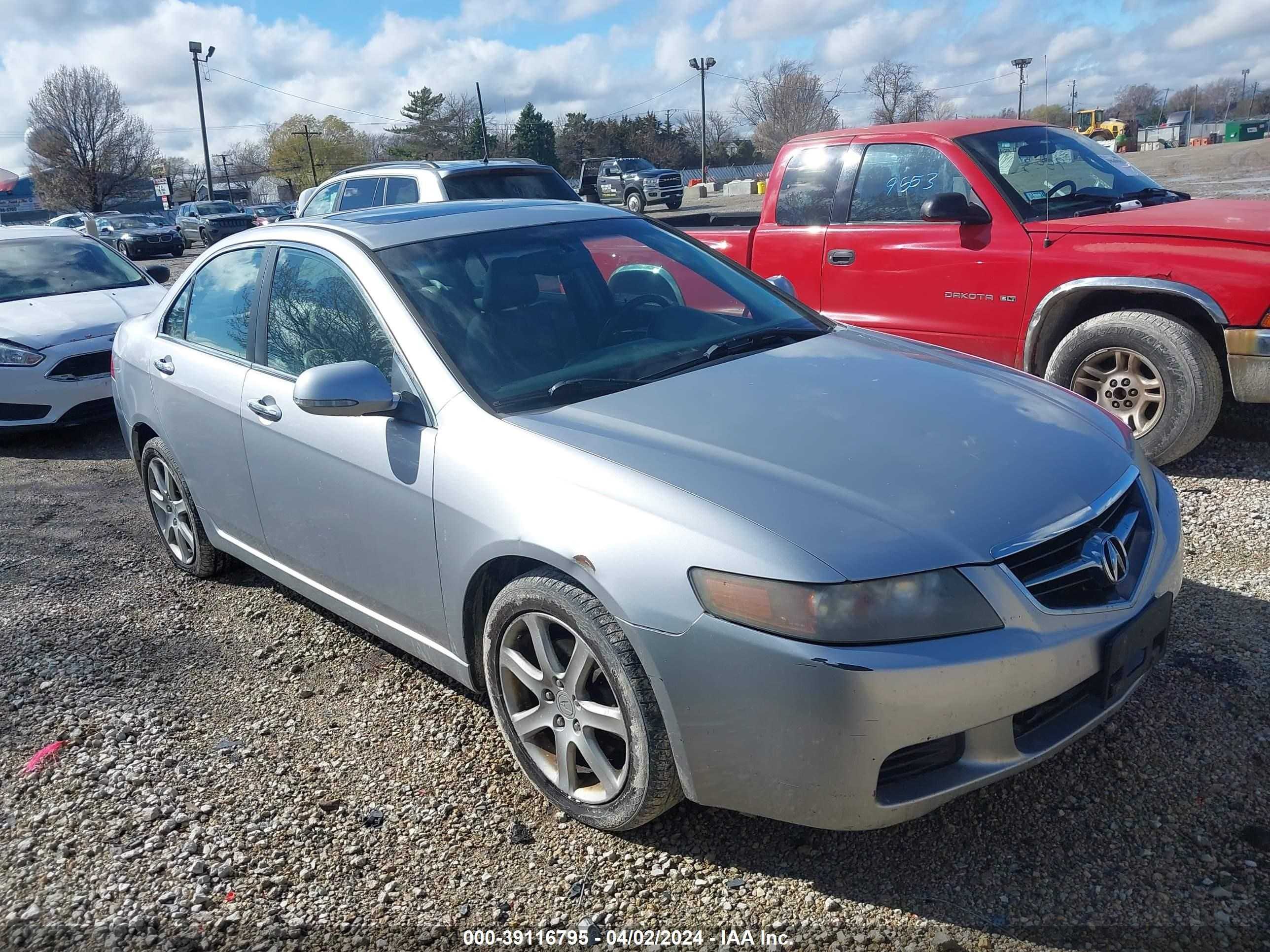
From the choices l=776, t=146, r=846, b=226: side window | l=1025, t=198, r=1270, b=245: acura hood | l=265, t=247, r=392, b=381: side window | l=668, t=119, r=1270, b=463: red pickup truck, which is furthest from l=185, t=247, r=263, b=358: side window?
l=1025, t=198, r=1270, b=245: acura hood

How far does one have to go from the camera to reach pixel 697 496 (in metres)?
2.34

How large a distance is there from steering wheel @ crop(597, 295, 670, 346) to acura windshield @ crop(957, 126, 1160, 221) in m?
2.79

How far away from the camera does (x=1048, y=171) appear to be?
5.62 m

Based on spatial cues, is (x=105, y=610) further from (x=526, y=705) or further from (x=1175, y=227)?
(x=1175, y=227)

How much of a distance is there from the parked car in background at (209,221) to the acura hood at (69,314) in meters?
29.0

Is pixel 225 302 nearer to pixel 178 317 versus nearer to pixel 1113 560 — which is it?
pixel 178 317

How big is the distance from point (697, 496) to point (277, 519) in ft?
6.40

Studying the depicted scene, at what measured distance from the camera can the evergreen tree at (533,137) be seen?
2731 inches

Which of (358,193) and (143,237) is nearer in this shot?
(358,193)

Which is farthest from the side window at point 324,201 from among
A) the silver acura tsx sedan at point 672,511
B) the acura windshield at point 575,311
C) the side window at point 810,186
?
the acura windshield at point 575,311

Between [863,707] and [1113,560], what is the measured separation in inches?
32.7

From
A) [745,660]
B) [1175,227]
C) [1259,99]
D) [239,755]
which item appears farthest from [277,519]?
[1259,99]

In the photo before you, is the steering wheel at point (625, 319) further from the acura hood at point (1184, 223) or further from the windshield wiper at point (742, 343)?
the acura hood at point (1184, 223)

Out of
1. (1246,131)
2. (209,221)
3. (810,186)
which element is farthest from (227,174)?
(810,186)
